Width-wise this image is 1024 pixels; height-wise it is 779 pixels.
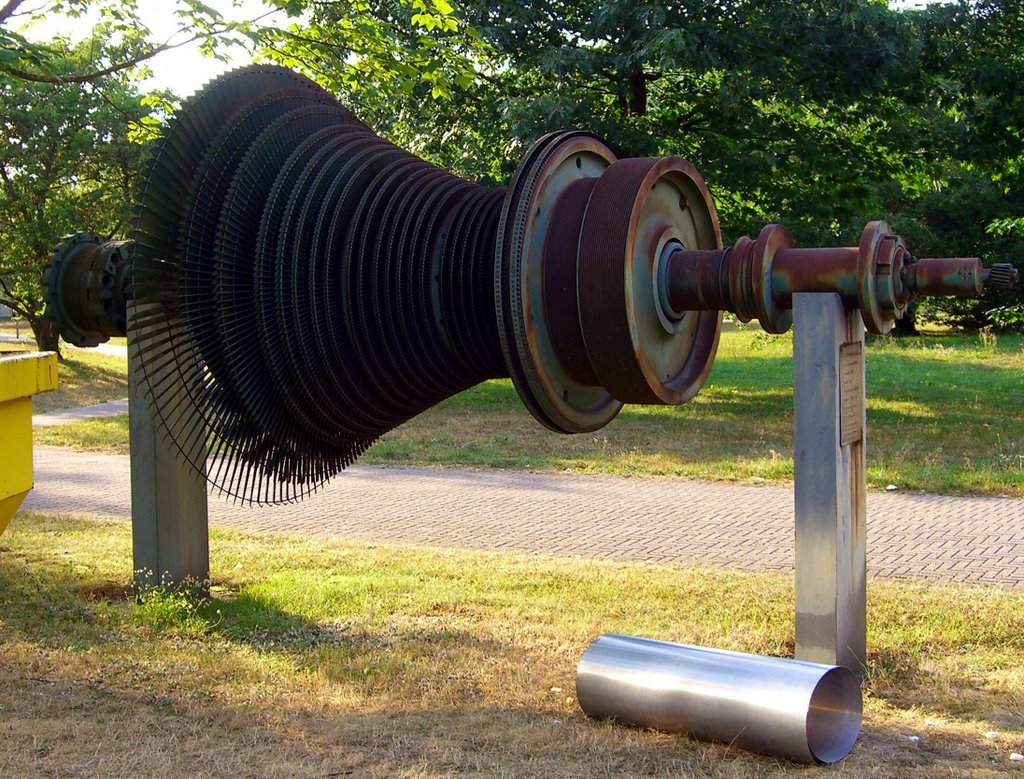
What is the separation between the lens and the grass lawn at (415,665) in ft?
13.4

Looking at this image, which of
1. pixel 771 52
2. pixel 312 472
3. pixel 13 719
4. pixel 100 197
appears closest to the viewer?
pixel 13 719

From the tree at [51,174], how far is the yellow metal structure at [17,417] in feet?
52.5

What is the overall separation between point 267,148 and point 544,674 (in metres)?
2.47

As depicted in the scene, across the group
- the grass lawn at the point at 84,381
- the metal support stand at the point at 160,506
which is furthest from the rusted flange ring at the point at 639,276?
the grass lawn at the point at 84,381

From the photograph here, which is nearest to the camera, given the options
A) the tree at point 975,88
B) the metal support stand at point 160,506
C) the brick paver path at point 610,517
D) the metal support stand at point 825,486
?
the metal support stand at point 825,486

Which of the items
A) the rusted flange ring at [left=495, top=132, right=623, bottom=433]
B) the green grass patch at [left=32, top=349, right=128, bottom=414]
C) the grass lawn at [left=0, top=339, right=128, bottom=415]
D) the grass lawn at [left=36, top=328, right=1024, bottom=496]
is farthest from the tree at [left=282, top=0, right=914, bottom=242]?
the green grass patch at [left=32, top=349, right=128, bottom=414]

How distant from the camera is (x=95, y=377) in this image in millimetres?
22219

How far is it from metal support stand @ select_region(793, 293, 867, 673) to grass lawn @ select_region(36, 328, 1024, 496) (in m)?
5.39

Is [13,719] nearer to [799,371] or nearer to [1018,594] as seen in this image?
[799,371]

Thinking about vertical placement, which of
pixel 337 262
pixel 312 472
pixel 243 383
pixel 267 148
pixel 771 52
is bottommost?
pixel 312 472

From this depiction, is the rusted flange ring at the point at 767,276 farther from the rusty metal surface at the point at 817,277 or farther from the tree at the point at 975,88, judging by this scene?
the tree at the point at 975,88

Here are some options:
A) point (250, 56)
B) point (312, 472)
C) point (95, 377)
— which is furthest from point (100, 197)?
point (312, 472)

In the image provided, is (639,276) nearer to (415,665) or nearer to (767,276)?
(767,276)

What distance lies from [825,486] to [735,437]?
8243mm
